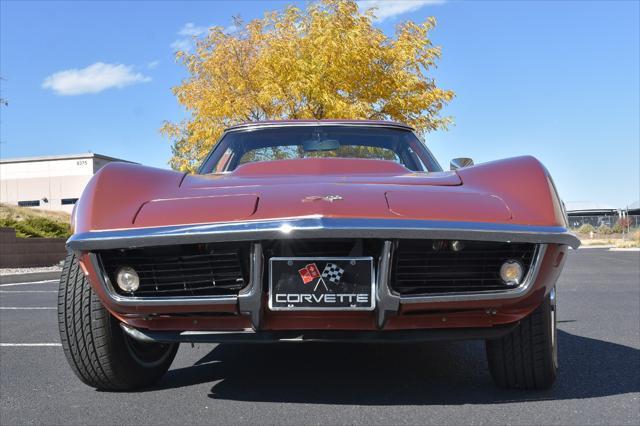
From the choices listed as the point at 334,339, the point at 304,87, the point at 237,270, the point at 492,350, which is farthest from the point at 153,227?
the point at 304,87

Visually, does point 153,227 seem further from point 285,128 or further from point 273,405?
point 285,128

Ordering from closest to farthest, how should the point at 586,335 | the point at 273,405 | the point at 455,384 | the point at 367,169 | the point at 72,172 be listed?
the point at 273,405, the point at 455,384, the point at 367,169, the point at 586,335, the point at 72,172

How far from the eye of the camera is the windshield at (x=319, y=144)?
3.85 metres

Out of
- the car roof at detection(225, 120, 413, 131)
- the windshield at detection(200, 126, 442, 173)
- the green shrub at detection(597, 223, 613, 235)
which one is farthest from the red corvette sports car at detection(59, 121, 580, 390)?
the green shrub at detection(597, 223, 613, 235)

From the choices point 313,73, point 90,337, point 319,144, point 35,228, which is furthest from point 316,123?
point 35,228

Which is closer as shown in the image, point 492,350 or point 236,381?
point 492,350

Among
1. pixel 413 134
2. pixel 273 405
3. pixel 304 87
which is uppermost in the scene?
pixel 304 87

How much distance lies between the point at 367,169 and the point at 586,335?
2260mm

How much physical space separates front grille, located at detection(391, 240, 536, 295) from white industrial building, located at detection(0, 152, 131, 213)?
49.2 m

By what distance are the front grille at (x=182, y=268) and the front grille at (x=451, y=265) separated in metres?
0.59

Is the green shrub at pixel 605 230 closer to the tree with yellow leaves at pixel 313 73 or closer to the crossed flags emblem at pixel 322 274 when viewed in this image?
the tree with yellow leaves at pixel 313 73

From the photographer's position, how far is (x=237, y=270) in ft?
7.92

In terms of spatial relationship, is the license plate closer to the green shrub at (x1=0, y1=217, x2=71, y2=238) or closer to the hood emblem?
the hood emblem

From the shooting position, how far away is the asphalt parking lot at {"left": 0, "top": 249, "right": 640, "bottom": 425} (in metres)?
2.47
